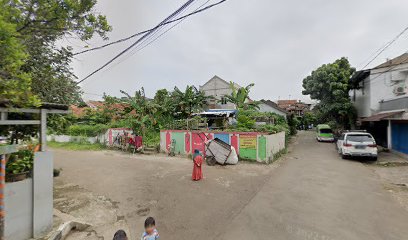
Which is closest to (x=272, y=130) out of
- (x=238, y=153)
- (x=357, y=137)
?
(x=238, y=153)

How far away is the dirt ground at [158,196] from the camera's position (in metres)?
4.96

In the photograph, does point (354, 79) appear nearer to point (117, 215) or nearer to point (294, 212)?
point (294, 212)

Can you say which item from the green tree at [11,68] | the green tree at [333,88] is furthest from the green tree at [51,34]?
the green tree at [333,88]

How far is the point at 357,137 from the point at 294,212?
906 centimetres

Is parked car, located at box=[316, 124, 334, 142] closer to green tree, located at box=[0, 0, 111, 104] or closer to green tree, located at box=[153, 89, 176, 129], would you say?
green tree, located at box=[153, 89, 176, 129]

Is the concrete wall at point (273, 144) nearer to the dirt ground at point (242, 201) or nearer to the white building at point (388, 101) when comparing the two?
the dirt ground at point (242, 201)

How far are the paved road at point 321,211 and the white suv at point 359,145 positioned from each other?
2898mm

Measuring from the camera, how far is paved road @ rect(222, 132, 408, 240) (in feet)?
14.8

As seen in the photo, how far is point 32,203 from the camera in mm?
4188

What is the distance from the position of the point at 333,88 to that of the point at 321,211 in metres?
18.4

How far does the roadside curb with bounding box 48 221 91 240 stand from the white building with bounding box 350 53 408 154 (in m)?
16.1

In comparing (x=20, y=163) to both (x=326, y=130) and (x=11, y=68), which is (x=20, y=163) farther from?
(x=326, y=130)

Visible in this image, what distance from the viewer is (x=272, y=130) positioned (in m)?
13.1

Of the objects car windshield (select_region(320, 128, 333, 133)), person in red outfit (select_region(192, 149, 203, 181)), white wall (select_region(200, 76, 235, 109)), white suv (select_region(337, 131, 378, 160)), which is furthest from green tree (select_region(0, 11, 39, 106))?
white wall (select_region(200, 76, 235, 109))
